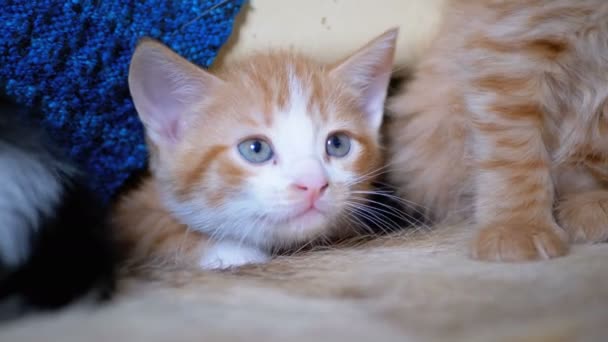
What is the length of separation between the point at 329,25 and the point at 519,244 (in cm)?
108

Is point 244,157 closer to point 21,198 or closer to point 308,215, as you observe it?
point 308,215

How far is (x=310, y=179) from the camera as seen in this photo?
1.34 meters

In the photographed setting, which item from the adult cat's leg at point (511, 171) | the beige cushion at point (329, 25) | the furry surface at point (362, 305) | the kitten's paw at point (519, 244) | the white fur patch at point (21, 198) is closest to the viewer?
the furry surface at point (362, 305)

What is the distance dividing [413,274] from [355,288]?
0.42 feet

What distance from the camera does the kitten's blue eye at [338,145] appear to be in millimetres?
1501

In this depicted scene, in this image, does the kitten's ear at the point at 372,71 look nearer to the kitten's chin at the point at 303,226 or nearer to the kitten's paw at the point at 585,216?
the kitten's chin at the point at 303,226

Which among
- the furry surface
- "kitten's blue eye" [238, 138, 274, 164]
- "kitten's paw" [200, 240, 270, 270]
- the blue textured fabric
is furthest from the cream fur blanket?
the blue textured fabric

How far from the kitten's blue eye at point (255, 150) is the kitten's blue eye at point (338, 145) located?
0.51ft

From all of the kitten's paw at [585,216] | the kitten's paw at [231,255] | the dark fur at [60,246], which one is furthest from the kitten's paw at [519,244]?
the dark fur at [60,246]

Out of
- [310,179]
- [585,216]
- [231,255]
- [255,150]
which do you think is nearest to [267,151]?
[255,150]

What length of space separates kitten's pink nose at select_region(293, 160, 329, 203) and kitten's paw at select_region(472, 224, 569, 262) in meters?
0.34

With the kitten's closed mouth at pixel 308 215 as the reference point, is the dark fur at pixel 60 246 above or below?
above

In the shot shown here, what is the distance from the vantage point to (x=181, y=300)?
99 cm

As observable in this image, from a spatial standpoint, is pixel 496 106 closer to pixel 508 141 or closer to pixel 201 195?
pixel 508 141
